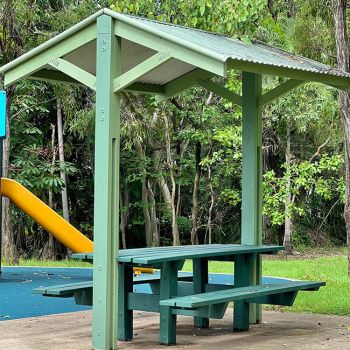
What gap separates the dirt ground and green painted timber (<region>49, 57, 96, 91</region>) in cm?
224

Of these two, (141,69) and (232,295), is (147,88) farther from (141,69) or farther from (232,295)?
(232,295)

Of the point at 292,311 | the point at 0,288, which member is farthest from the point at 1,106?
the point at 292,311

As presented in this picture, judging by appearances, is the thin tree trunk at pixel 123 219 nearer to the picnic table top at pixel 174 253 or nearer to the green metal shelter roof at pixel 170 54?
the green metal shelter roof at pixel 170 54

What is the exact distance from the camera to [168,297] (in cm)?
781

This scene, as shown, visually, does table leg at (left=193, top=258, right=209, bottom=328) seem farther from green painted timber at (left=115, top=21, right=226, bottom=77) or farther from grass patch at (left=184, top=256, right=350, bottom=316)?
green painted timber at (left=115, top=21, right=226, bottom=77)

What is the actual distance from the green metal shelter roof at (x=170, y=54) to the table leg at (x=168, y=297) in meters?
1.74

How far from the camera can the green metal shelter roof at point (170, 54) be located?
698 cm

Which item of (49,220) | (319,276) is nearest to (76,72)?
(49,220)

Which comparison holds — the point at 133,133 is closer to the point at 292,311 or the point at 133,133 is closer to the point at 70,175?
the point at 70,175

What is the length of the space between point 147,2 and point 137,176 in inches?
380

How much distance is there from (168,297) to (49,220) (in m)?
5.92

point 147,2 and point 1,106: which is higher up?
point 147,2

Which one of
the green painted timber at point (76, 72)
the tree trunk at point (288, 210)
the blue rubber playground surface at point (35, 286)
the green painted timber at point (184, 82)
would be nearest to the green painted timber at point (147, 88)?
the green painted timber at point (184, 82)

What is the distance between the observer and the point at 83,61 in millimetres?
8773
